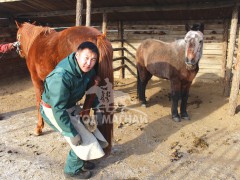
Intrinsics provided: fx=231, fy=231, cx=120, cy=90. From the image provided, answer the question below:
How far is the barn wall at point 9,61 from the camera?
8.41 m

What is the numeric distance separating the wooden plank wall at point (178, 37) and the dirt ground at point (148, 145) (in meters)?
1.64

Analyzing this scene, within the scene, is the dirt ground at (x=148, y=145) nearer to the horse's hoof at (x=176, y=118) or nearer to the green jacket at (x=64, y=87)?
the horse's hoof at (x=176, y=118)

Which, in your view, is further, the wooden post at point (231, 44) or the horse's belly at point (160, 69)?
the wooden post at point (231, 44)

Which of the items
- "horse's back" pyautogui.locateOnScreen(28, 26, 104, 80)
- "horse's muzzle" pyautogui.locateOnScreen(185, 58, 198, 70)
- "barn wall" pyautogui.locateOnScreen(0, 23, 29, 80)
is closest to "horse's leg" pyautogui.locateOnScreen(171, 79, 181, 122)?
"horse's muzzle" pyautogui.locateOnScreen(185, 58, 198, 70)

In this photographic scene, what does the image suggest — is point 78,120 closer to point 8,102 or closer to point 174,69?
point 174,69

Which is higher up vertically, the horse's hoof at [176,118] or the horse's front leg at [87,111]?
the horse's front leg at [87,111]

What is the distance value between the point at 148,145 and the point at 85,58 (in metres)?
2.17

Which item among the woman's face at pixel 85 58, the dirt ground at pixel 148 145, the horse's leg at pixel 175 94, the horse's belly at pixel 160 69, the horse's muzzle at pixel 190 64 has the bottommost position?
the dirt ground at pixel 148 145

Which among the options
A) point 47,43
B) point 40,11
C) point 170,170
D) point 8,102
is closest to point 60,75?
point 47,43

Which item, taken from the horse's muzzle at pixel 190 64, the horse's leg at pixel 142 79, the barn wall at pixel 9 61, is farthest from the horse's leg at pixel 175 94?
the barn wall at pixel 9 61

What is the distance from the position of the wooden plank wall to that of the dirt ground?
1636mm

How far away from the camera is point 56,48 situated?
334 cm

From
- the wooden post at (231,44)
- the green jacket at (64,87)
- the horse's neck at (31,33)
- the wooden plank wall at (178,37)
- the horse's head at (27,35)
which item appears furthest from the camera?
the wooden plank wall at (178,37)

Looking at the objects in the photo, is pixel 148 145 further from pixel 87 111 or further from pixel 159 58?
pixel 159 58
